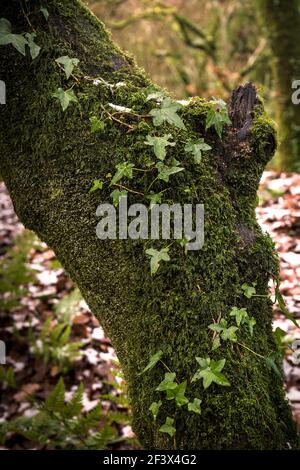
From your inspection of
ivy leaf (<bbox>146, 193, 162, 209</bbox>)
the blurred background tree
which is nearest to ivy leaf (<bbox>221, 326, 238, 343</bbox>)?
ivy leaf (<bbox>146, 193, 162, 209</bbox>)

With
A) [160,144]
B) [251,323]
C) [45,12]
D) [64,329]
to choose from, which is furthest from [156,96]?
[64,329]

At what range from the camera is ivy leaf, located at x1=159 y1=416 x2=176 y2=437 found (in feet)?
5.16

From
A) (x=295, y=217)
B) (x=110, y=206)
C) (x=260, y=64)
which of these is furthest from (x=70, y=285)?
(x=260, y=64)

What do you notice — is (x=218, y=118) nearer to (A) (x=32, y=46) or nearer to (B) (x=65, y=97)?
(B) (x=65, y=97)

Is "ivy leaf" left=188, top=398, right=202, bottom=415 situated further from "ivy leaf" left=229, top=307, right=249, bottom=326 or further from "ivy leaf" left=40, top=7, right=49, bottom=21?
"ivy leaf" left=40, top=7, right=49, bottom=21

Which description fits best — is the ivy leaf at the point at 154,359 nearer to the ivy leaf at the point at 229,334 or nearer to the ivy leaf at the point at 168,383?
the ivy leaf at the point at 168,383

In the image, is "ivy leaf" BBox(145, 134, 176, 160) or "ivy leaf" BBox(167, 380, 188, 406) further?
"ivy leaf" BBox(145, 134, 176, 160)

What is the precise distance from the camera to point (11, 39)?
180 cm

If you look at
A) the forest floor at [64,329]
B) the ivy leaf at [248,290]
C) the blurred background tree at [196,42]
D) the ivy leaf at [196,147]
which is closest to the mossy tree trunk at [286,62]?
the blurred background tree at [196,42]

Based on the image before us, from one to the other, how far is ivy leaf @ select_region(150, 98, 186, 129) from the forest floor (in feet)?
5.88

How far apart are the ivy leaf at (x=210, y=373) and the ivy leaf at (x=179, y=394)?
46mm

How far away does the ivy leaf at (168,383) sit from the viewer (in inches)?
62.0

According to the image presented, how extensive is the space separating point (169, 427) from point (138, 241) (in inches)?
27.1

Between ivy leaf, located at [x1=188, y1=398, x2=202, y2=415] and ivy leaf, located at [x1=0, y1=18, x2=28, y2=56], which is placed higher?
ivy leaf, located at [x1=0, y1=18, x2=28, y2=56]
